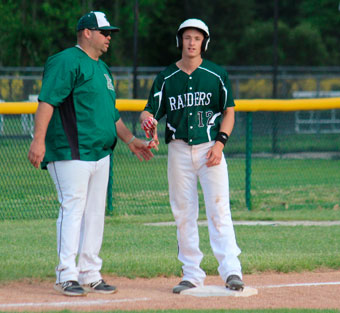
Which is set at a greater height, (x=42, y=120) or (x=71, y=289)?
(x=42, y=120)

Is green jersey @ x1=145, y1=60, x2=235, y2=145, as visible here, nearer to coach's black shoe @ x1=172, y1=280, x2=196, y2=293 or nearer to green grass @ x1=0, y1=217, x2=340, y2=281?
coach's black shoe @ x1=172, y1=280, x2=196, y2=293

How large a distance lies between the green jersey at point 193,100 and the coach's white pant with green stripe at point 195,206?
10cm

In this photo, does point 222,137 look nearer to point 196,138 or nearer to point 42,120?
point 196,138

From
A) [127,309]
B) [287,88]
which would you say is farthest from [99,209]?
[287,88]

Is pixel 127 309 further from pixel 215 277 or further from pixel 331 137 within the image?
pixel 331 137

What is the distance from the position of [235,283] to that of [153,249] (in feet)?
7.78

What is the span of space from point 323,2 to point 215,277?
37.9 metres

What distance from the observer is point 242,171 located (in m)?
13.9

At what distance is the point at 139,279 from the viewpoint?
6746 mm

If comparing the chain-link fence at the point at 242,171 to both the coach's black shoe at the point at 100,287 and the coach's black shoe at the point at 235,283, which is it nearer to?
the coach's black shoe at the point at 100,287

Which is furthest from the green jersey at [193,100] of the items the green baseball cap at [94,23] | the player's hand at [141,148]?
the green baseball cap at [94,23]

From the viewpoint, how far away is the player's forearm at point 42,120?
18.8ft

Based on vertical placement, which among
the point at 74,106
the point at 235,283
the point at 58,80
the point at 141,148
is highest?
the point at 58,80

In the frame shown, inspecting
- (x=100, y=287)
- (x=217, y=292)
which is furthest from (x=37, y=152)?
(x=217, y=292)
